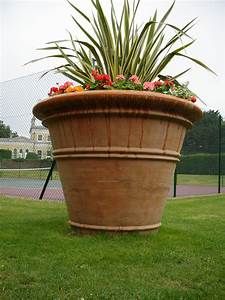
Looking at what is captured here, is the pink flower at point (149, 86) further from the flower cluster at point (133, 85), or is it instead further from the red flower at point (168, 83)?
the red flower at point (168, 83)

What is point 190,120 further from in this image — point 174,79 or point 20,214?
point 20,214

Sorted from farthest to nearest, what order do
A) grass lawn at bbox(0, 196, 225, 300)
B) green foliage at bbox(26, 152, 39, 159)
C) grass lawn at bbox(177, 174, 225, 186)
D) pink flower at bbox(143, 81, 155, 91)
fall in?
grass lawn at bbox(177, 174, 225, 186) → green foliage at bbox(26, 152, 39, 159) → pink flower at bbox(143, 81, 155, 91) → grass lawn at bbox(0, 196, 225, 300)

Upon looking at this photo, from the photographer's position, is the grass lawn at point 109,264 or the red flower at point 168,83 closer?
the grass lawn at point 109,264

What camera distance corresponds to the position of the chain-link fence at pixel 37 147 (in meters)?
9.42

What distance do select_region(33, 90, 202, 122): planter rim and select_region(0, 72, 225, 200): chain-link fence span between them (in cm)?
462

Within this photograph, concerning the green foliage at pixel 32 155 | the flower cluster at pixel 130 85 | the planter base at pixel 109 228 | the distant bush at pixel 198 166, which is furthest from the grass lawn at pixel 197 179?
the planter base at pixel 109 228

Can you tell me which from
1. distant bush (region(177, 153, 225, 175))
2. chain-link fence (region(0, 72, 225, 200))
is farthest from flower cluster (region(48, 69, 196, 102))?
distant bush (region(177, 153, 225, 175))

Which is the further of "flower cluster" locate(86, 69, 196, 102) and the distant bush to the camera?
the distant bush

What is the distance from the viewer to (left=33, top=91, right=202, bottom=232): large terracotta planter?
331 centimetres

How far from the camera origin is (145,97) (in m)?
3.26

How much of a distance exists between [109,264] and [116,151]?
97cm

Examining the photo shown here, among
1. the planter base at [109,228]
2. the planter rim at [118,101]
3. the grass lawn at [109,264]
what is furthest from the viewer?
the planter base at [109,228]

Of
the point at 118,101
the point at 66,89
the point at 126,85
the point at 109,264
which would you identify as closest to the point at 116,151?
the point at 118,101

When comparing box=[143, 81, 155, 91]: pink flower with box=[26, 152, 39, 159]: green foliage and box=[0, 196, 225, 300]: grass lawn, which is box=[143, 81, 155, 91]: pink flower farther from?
box=[26, 152, 39, 159]: green foliage
